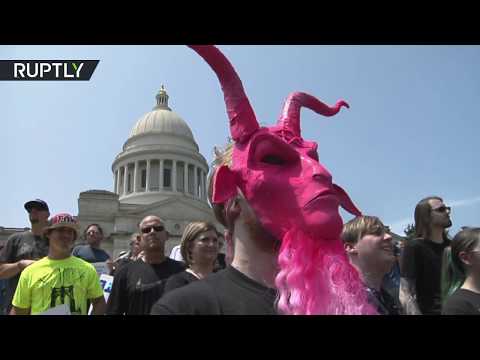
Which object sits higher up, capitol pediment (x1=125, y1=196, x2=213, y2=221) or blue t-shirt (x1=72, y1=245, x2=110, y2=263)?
capitol pediment (x1=125, y1=196, x2=213, y2=221)

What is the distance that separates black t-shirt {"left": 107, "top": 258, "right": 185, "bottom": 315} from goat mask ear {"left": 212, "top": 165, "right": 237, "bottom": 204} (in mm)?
2817

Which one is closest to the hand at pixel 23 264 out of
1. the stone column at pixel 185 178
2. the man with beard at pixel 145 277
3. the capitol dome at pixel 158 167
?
the man with beard at pixel 145 277

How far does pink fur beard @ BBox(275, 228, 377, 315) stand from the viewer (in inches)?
65.6

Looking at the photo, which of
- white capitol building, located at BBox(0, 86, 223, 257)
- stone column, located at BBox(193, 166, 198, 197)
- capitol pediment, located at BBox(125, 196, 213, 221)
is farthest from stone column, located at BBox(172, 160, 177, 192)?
capitol pediment, located at BBox(125, 196, 213, 221)

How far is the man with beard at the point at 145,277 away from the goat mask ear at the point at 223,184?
9.05 ft

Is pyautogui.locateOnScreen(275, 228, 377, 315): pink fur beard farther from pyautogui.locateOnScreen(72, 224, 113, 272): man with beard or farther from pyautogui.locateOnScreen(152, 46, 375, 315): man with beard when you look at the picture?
pyautogui.locateOnScreen(72, 224, 113, 272): man with beard

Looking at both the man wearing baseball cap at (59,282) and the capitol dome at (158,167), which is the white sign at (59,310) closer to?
the man wearing baseball cap at (59,282)

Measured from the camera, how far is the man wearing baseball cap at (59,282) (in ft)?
14.1

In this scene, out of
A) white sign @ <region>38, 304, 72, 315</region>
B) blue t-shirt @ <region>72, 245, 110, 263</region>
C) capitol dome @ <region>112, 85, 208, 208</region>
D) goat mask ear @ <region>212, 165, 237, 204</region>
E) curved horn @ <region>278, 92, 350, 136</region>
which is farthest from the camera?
capitol dome @ <region>112, 85, 208, 208</region>

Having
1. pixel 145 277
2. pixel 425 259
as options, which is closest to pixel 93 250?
pixel 145 277

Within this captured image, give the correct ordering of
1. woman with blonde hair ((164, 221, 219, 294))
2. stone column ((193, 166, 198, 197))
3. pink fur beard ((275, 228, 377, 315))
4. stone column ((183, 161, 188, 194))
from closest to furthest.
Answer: pink fur beard ((275, 228, 377, 315)) < woman with blonde hair ((164, 221, 219, 294)) < stone column ((183, 161, 188, 194)) < stone column ((193, 166, 198, 197))

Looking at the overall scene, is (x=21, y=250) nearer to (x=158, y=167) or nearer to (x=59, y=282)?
(x=59, y=282)

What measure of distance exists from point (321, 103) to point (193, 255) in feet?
8.67

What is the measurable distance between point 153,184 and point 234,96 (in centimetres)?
5521
